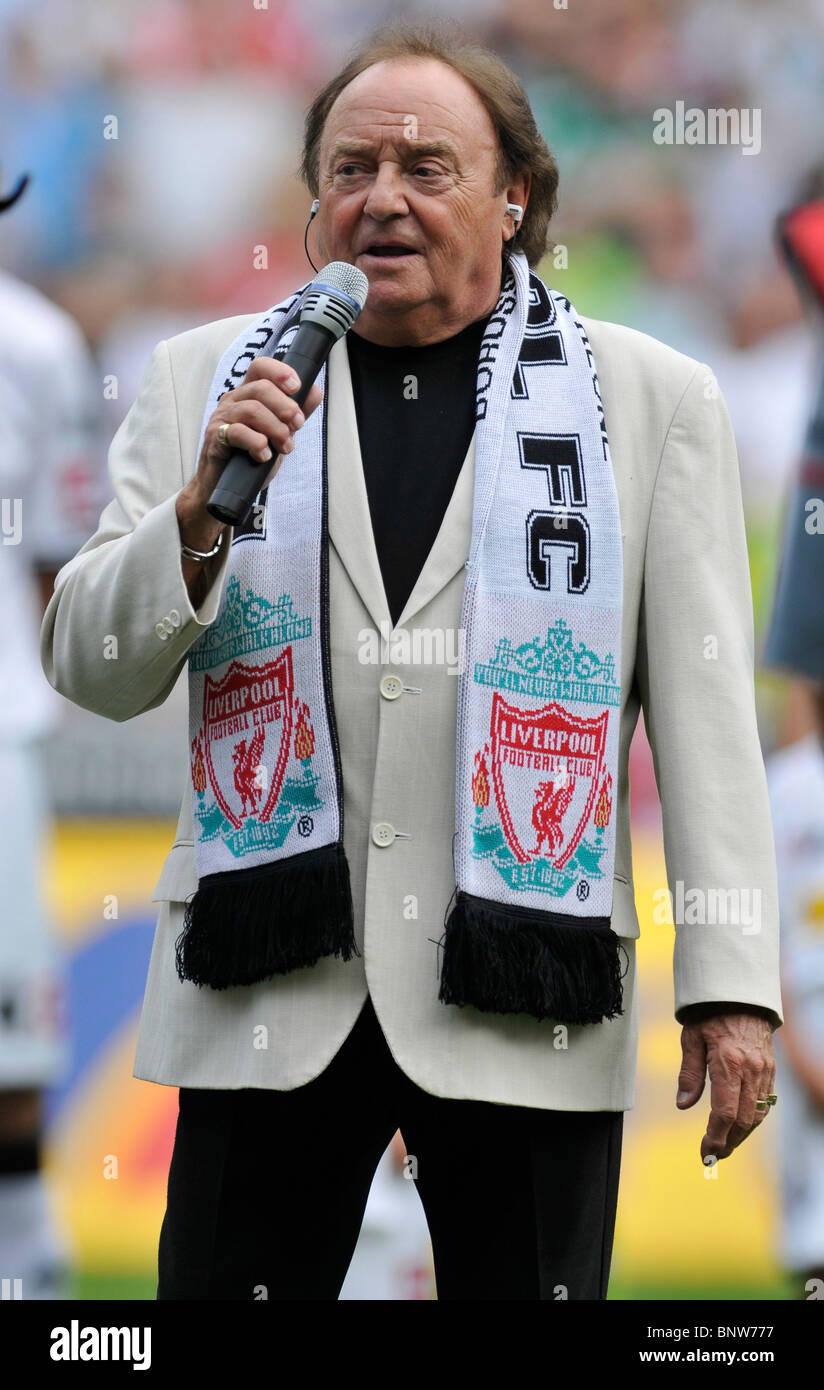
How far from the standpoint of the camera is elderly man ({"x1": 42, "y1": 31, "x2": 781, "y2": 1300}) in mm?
2014

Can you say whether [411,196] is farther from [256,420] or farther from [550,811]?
[550,811]

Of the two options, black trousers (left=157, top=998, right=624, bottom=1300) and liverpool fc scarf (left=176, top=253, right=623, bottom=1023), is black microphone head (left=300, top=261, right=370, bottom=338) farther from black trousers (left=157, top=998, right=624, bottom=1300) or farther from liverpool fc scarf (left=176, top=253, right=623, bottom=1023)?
black trousers (left=157, top=998, right=624, bottom=1300)

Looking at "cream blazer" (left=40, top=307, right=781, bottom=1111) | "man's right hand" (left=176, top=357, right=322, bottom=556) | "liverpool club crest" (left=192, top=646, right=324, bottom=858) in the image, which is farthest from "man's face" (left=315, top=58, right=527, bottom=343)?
"liverpool club crest" (left=192, top=646, right=324, bottom=858)

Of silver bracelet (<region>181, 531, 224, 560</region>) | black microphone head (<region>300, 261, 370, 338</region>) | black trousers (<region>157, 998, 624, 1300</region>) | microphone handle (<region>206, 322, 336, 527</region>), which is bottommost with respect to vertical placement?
black trousers (<region>157, 998, 624, 1300</region>)

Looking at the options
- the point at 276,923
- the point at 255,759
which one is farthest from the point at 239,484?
the point at 276,923

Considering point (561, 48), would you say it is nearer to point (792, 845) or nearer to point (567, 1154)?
point (792, 845)

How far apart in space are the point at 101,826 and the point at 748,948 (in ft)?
6.75

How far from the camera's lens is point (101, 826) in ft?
12.5

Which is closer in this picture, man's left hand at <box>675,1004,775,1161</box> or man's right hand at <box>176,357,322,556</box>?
man's right hand at <box>176,357,322,556</box>

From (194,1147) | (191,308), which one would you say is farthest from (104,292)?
(194,1147)

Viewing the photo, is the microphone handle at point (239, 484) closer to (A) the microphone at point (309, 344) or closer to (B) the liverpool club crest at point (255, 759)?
(A) the microphone at point (309, 344)

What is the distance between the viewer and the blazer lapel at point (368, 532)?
2078mm

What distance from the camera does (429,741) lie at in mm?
2061

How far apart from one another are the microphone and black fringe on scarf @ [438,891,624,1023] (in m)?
0.52
